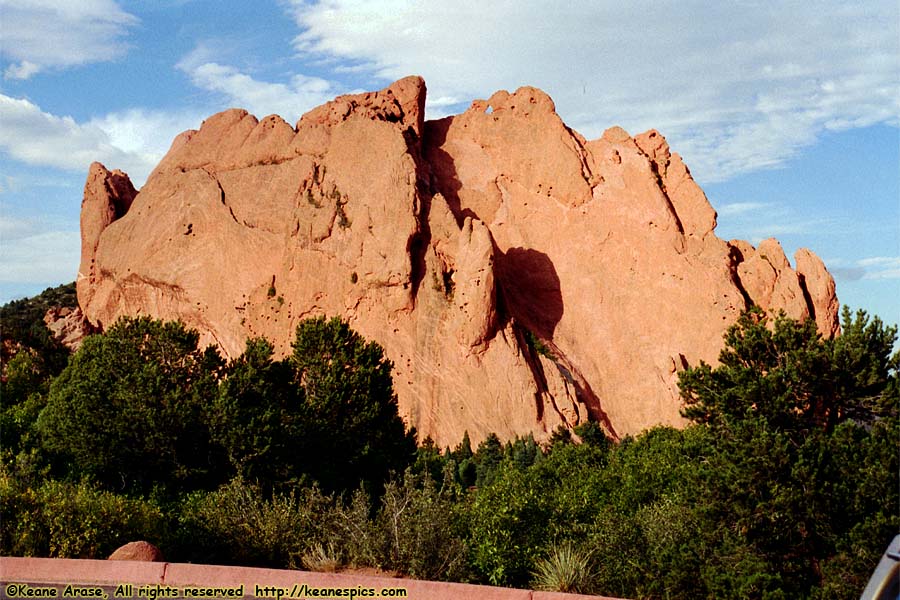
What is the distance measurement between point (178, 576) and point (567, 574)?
4637mm

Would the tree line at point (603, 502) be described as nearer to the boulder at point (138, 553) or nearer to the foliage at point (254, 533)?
the foliage at point (254, 533)

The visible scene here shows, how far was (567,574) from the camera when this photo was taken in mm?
11680

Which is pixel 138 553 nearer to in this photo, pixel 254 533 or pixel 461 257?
pixel 254 533

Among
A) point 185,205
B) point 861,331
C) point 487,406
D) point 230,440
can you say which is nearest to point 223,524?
point 230,440

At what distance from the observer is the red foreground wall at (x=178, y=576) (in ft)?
34.9

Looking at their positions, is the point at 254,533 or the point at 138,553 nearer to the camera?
the point at 138,553

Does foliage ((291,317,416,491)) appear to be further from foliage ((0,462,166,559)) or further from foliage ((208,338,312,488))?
foliage ((0,462,166,559))

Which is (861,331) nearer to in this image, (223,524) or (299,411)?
(223,524)

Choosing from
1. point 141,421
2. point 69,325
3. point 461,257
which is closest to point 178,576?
point 141,421

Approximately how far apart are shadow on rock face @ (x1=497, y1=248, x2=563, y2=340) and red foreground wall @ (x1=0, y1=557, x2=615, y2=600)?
40.7 m

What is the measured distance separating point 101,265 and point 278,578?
4942 centimetres

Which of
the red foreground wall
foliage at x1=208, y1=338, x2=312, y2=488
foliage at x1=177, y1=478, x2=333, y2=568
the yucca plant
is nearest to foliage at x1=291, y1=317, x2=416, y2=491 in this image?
foliage at x1=208, y1=338, x2=312, y2=488

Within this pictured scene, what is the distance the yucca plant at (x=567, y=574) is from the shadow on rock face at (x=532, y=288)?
38.9 m

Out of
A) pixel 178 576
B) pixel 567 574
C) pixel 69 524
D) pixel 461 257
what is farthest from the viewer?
pixel 461 257
